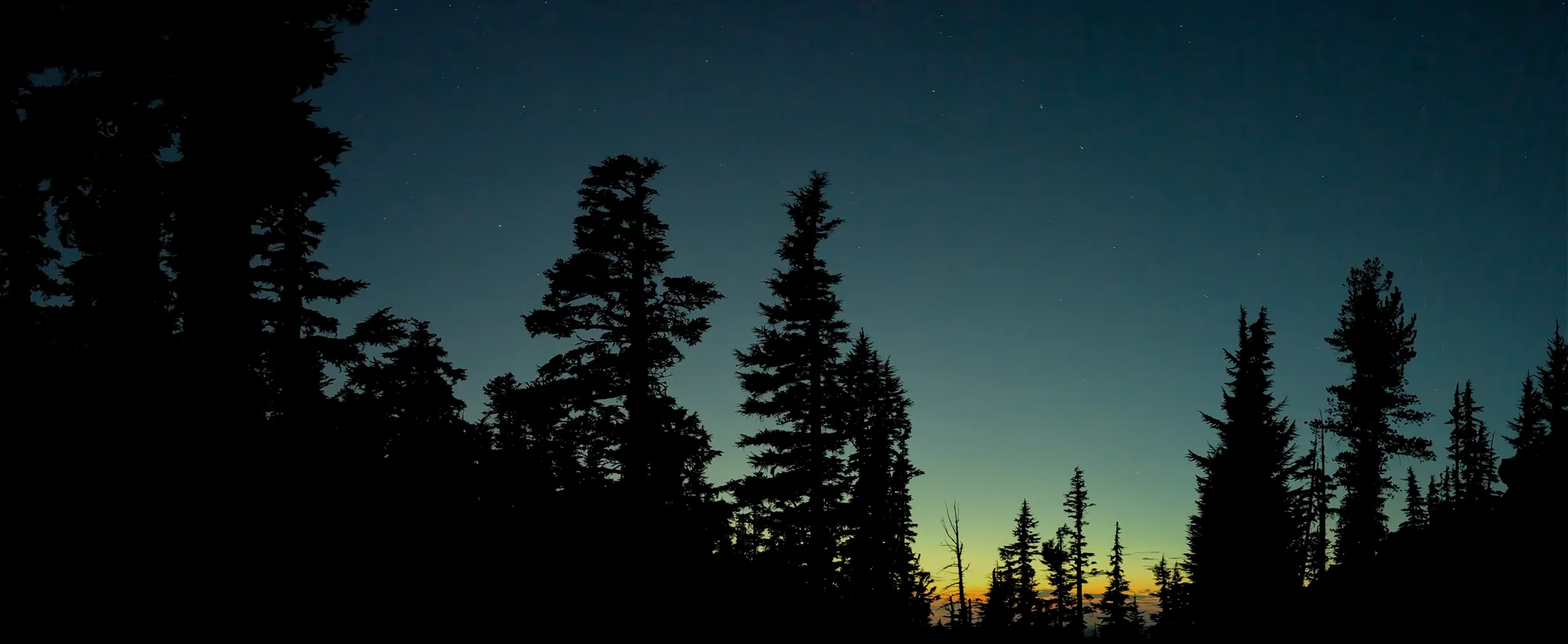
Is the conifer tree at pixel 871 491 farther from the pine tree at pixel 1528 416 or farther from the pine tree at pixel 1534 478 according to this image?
the pine tree at pixel 1528 416

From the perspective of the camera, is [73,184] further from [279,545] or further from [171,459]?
[279,545]

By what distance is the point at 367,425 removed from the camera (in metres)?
12.5

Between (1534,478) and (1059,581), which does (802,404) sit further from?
(1059,581)

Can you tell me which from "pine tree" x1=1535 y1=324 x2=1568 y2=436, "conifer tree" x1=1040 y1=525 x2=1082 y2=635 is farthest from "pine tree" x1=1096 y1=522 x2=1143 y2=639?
"pine tree" x1=1535 y1=324 x2=1568 y2=436

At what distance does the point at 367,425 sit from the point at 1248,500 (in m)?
29.5

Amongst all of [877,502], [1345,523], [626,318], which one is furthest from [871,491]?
[1345,523]

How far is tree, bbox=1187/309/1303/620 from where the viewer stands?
2373cm

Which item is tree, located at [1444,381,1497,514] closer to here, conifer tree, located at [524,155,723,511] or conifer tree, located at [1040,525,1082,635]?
conifer tree, located at [1040,525,1082,635]

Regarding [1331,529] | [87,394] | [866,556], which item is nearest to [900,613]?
[866,556]

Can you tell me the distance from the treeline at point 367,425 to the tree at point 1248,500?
120 mm

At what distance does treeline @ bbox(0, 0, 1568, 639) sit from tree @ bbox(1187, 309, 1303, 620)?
12 centimetres

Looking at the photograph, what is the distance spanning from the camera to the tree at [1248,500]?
2373 cm

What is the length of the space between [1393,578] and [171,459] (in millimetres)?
24747

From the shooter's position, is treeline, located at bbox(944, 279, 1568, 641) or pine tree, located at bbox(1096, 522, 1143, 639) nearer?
treeline, located at bbox(944, 279, 1568, 641)
